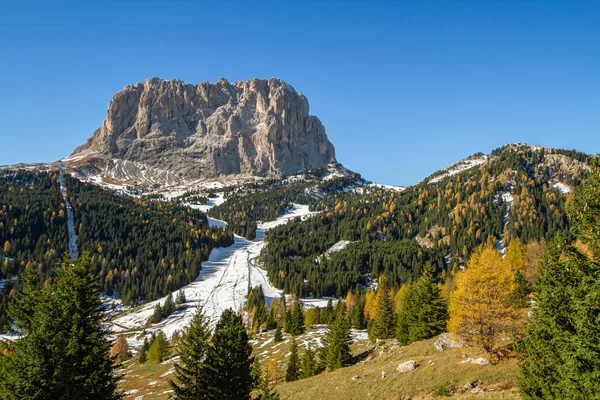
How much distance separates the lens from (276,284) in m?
182

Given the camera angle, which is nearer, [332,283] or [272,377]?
[272,377]

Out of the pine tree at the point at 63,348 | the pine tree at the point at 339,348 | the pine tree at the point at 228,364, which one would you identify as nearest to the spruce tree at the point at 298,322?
the pine tree at the point at 339,348

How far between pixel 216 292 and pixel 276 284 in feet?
97.7

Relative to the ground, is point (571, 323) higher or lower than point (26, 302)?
lower

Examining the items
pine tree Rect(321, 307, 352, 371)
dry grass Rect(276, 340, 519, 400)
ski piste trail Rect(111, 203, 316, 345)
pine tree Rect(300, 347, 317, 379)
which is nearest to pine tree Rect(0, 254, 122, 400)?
dry grass Rect(276, 340, 519, 400)

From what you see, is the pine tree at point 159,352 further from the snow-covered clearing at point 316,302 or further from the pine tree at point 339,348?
the snow-covered clearing at point 316,302

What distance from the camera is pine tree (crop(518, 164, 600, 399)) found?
15.0m

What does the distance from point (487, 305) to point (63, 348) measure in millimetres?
32451

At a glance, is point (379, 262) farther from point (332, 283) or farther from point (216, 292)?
point (216, 292)

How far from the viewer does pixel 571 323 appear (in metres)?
19.6

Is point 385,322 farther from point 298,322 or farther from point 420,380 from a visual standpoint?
point 420,380

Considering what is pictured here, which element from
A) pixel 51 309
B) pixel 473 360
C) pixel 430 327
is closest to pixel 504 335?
pixel 473 360

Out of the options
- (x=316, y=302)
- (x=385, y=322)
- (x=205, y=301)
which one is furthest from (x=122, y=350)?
(x=385, y=322)

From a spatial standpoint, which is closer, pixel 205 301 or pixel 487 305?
pixel 487 305
